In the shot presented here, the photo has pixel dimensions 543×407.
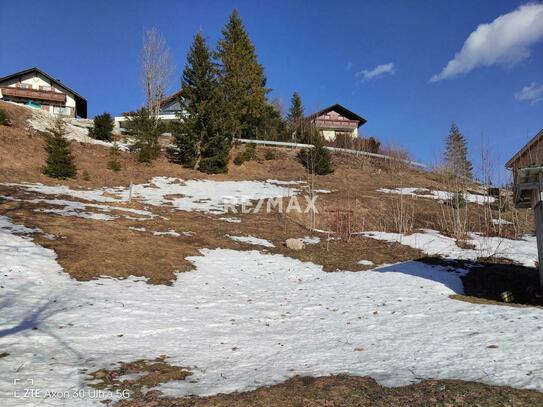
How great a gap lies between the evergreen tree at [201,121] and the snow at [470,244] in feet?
43.9

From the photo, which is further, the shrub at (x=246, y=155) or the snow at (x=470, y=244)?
the shrub at (x=246, y=155)

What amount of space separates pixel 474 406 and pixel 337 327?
3.34 metres

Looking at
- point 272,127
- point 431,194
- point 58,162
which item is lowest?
point 431,194

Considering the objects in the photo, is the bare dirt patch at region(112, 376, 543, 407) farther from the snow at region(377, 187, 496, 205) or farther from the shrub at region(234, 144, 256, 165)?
the shrub at region(234, 144, 256, 165)

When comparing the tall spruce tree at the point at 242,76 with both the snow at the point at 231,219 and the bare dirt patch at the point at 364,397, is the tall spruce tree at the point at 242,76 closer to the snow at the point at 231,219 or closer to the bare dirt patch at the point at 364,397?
the snow at the point at 231,219

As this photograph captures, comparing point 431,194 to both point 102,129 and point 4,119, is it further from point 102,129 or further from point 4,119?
point 4,119

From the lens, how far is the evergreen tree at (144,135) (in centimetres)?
2667

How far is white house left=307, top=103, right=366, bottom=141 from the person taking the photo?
2048 inches

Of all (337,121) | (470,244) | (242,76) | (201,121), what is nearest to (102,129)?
(201,121)

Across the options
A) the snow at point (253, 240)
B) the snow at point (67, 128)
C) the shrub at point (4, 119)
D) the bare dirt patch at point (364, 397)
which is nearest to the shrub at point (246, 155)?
the snow at point (67, 128)

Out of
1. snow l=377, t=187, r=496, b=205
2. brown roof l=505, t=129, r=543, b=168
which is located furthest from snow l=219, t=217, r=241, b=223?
brown roof l=505, t=129, r=543, b=168

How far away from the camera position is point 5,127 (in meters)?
24.0

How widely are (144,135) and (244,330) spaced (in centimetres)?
2347

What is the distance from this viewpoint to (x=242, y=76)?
36.8 m
